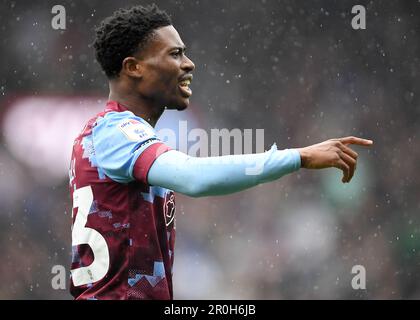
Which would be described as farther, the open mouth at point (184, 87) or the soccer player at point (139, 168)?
the open mouth at point (184, 87)

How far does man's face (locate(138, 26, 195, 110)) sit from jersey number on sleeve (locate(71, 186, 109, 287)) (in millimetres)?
488

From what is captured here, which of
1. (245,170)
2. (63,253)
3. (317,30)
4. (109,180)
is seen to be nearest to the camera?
(245,170)

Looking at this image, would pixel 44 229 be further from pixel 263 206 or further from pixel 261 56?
pixel 261 56

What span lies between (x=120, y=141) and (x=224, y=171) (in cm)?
42

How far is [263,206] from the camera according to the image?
9477 millimetres

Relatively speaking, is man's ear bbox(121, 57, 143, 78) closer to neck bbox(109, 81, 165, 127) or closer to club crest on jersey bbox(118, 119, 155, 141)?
neck bbox(109, 81, 165, 127)

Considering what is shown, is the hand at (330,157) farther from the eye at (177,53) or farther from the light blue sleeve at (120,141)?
the eye at (177,53)

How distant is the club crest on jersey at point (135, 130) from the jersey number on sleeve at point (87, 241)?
28cm

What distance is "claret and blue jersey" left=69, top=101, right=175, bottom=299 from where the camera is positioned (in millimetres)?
2783

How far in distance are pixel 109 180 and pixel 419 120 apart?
754 centimetres

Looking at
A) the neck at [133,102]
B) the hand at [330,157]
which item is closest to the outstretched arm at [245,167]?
the hand at [330,157]

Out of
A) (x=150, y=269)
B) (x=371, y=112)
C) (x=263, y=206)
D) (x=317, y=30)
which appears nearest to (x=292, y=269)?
(x=263, y=206)

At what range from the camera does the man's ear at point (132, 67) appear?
3.05m

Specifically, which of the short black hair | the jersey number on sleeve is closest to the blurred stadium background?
the short black hair
